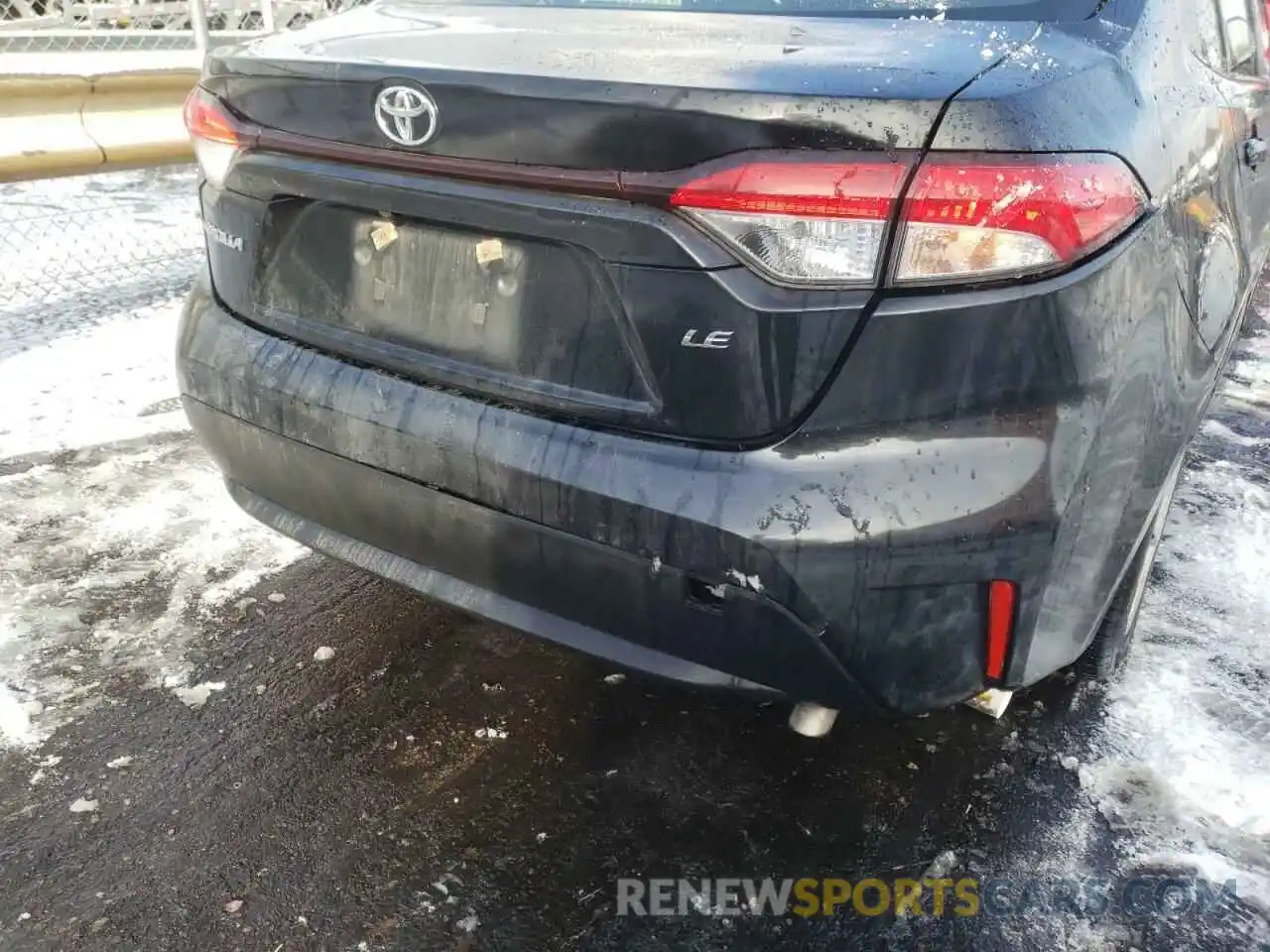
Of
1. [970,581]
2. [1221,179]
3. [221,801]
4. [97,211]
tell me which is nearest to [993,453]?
[970,581]

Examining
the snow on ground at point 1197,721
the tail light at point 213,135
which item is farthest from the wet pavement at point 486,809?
the tail light at point 213,135

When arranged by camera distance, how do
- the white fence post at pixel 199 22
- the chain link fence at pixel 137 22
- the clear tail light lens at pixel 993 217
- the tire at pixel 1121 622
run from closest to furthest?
1. the clear tail light lens at pixel 993 217
2. the tire at pixel 1121 622
3. the chain link fence at pixel 137 22
4. the white fence post at pixel 199 22

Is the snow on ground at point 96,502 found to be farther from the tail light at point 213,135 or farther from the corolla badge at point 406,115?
the corolla badge at point 406,115

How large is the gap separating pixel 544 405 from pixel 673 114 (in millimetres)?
513

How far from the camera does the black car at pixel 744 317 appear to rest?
147cm

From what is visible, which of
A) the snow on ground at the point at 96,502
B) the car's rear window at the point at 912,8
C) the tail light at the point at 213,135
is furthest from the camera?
the snow on ground at the point at 96,502

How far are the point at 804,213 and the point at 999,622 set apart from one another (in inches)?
28.5

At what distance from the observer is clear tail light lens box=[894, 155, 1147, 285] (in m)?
1.43

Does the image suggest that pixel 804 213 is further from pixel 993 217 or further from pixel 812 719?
pixel 812 719

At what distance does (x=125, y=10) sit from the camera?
6023mm

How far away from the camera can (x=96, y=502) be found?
3.23m

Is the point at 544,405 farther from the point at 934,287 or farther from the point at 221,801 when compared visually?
the point at 221,801

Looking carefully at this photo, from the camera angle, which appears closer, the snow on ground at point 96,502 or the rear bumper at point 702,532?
the rear bumper at point 702,532

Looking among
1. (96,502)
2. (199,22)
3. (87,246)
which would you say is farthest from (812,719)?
(199,22)
